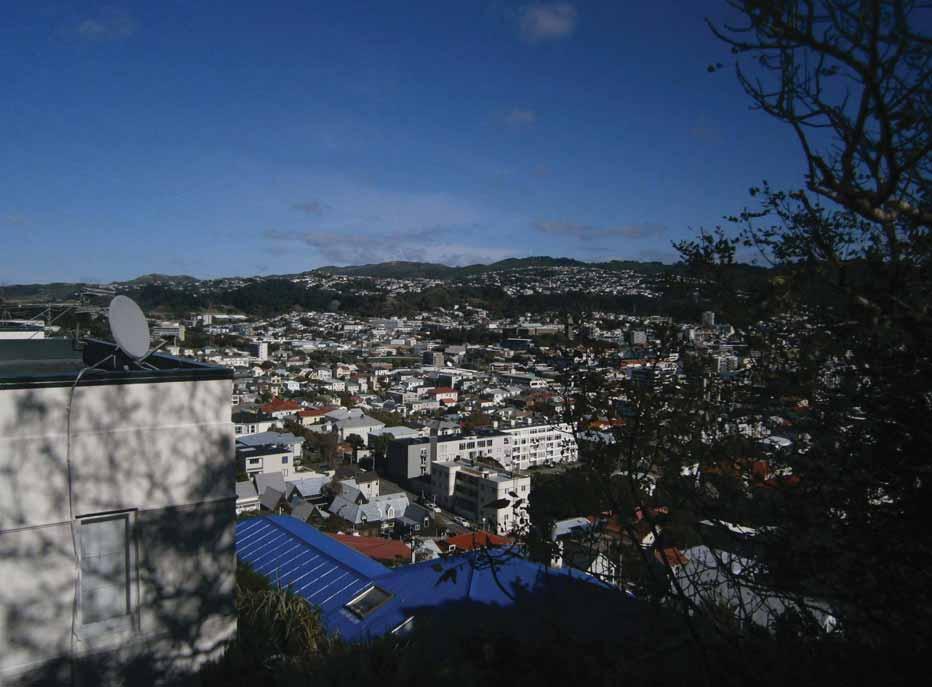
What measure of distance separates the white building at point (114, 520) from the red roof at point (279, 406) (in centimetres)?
3457

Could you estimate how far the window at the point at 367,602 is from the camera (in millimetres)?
4363

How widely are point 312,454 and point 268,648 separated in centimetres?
2749

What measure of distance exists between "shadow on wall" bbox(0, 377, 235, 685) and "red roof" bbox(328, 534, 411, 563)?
4.97 m

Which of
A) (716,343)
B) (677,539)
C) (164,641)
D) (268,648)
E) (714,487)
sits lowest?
(268,648)

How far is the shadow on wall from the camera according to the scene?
8.07 ft

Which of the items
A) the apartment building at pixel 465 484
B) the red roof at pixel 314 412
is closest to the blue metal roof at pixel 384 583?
the apartment building at pixel 465 484

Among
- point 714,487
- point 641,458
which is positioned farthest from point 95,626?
point 714,487

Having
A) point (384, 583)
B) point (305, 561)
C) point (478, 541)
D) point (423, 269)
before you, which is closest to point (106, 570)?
point (384, 583)

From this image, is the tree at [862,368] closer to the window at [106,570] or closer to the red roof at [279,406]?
the window at [106,570]

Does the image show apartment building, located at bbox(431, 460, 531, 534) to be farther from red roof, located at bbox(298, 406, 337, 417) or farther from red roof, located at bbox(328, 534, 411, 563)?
red roof, located at bbox(298, 406, 337, 417)

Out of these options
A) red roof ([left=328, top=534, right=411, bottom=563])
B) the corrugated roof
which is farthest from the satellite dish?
red roof ([left=328, top=534, right=411, bottom=563])

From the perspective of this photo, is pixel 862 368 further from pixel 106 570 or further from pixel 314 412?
pixel 314 412

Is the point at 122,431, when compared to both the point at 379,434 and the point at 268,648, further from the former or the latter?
the point at 379,434

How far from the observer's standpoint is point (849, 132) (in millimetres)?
1759
